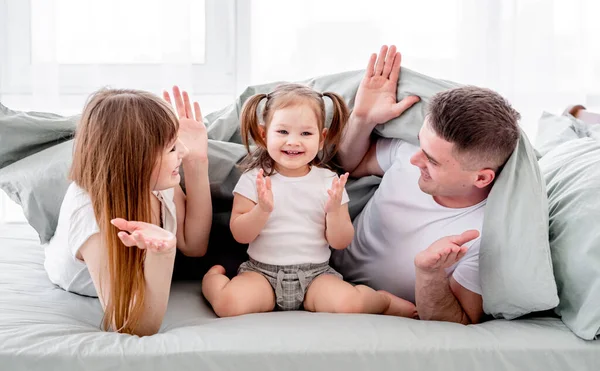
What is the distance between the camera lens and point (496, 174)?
1466 mm

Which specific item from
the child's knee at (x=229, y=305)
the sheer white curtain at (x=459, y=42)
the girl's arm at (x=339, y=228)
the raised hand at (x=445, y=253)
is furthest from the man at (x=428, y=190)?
the sheer white curtain at (x=459, y=42)

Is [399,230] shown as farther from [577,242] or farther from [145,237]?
[145,237]

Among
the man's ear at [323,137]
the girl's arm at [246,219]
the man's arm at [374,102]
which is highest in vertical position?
the man's arm at [374,102]

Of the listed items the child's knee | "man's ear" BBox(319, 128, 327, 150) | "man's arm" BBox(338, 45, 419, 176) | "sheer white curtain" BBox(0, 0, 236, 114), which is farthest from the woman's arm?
"sheer white curtain" BBox(0, 0, 236, 114)

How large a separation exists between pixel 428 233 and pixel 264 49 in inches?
53.3

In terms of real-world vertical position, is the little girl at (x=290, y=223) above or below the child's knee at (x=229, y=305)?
above

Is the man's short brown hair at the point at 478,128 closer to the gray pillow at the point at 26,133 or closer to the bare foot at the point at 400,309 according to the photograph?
the bare foot at the point at 400,309

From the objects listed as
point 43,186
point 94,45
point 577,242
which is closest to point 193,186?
point 43,186

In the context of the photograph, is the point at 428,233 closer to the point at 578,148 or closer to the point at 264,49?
the point at 578,148

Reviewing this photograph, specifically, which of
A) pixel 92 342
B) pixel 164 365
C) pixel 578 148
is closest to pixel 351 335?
pixel 164 365

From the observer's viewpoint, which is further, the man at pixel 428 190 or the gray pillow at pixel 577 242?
the man at pixel 428 190

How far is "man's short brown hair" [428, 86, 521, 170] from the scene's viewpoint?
1.42 metres

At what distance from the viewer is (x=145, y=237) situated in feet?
4.07

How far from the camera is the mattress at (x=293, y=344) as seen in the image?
1188 millimetres
